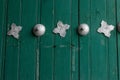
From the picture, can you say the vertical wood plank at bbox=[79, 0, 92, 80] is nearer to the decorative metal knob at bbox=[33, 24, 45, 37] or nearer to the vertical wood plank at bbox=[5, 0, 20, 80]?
the decorative metal knob at bbox=[33, 24, 45, 37]

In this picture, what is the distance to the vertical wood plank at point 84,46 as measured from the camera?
4.87ft

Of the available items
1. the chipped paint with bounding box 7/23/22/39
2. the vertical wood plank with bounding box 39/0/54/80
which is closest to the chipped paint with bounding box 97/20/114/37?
the vertical wood plank with bounding box 39/0/54/80

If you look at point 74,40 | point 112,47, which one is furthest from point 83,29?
point 112,47

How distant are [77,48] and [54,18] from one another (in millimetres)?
178

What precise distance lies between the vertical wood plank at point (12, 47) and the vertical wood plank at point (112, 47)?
0.43 m

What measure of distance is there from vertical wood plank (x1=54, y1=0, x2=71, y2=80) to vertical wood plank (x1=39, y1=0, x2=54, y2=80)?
0.02 meters

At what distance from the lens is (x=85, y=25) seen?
150 centimetres

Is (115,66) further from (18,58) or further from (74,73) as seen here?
(18,58)

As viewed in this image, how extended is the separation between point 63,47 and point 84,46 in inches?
3.9

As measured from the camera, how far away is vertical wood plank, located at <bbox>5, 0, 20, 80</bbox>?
4.74 feet

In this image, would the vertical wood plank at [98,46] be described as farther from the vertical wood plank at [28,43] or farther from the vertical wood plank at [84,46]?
the vertical wood plank at [28,43]

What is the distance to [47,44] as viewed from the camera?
1477mm

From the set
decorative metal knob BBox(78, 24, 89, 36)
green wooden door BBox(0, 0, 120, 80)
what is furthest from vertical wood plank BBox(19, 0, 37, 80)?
decorative metal knob BBox(78, 24, 89, 36)

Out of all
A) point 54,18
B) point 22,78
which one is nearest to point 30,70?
point 22,78
